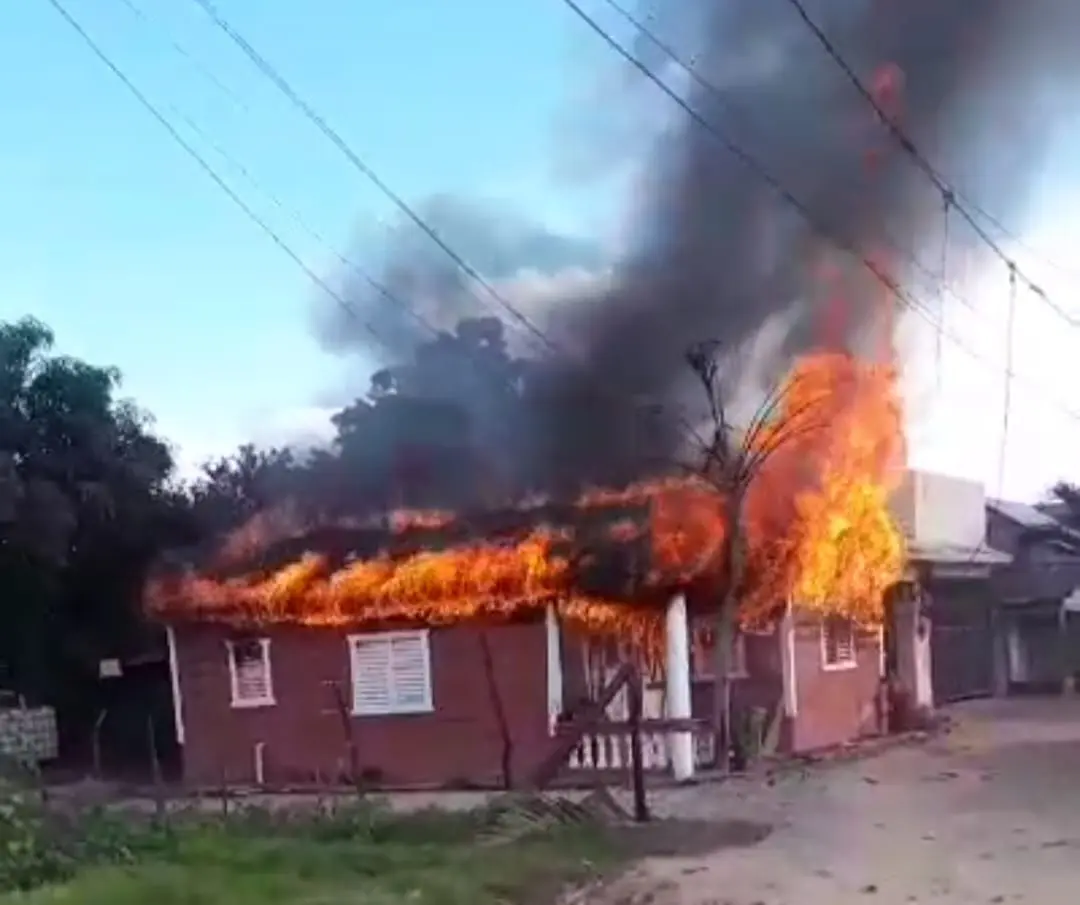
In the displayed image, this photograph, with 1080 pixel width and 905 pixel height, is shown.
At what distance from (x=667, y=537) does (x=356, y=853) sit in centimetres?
808

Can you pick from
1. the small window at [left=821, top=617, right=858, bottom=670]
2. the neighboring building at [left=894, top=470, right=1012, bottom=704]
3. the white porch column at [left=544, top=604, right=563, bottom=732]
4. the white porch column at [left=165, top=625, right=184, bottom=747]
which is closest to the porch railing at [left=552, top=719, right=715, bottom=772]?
the white porch column at [left=544, top=604, right=563, bottom=732]

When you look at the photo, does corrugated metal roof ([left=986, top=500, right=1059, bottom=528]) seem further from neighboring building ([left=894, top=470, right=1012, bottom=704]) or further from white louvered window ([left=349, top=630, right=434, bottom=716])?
white louvered window ([left=349, top=630, right=434, bottom=716])

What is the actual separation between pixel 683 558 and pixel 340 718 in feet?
16.6

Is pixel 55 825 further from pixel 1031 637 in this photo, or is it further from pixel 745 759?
pixel 1031 637

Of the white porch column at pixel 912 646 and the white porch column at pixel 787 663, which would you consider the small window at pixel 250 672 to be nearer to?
the white porch column at pixel 787 663

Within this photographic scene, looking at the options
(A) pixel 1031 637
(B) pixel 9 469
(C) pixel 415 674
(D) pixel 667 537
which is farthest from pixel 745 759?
(A) pixel 1031 637

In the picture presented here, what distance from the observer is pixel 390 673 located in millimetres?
21234

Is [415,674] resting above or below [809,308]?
below

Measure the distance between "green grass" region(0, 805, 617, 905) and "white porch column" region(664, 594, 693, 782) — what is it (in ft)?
16.3

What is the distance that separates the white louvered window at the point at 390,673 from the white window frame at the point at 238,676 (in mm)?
1390

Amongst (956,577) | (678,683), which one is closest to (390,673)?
(678,683)

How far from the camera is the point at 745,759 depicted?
1988cm

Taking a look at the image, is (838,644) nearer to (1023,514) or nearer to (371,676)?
(371,676)

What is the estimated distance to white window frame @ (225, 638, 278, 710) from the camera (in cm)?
2209
